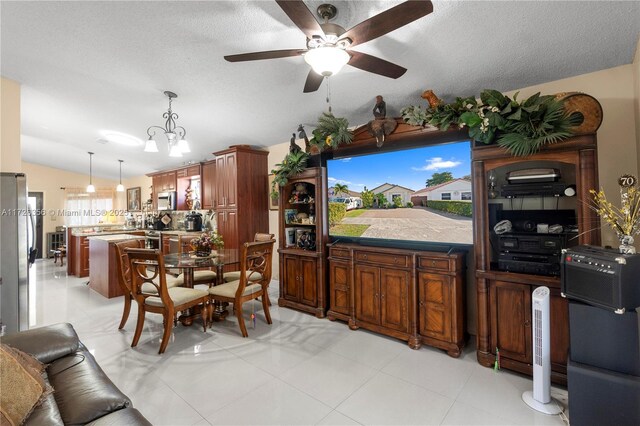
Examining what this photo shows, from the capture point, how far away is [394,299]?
2908 mm

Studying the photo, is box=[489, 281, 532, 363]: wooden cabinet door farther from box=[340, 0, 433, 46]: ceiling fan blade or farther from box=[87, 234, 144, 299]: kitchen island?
box=[87, 234, 144, 299]: kitchen island

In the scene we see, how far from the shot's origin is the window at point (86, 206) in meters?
8.72

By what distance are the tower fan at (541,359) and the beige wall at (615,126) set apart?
98 cm

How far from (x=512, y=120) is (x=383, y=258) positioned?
5.37ft

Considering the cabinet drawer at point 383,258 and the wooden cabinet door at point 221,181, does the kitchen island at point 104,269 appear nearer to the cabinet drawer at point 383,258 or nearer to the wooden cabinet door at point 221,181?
the wooden cabinet door at point 221,181

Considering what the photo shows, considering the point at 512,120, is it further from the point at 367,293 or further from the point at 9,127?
the point at 9,127

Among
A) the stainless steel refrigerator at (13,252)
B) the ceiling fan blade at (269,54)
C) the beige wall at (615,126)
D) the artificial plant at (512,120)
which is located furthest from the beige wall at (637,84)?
the stainless steel refrigerator at (13,252)

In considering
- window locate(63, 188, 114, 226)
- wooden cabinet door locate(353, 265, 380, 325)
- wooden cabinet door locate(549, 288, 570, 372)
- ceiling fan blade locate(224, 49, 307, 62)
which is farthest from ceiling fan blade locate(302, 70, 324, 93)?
window locate(63, 188, 114, 226)

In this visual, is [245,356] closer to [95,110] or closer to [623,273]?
[623,273]

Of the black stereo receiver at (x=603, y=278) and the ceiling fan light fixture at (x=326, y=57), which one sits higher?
the ceiling fan light fixture at (x=326, y=57)

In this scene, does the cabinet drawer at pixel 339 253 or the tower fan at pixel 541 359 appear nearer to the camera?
the tower fan at pixel 541 359

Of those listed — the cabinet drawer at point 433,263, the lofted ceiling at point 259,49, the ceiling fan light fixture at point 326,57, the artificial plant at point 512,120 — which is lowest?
the cabinet drawer at point 433,263

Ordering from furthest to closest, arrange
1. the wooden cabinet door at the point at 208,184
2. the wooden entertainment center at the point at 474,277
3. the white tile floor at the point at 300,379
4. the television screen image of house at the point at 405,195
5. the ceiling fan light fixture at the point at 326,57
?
the wooden cabinet door at the point at 208,184 < the television screen image of house at the point at 405,195 < the wooden entertainment center at the point at 474,277 < the white tile floor at the point at 300,379 < the ceiling fan light fixture at the point at 326,57

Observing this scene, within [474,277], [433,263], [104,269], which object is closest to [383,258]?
[433,263]
